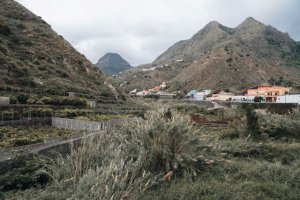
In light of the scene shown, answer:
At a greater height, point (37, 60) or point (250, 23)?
point (250, 23)

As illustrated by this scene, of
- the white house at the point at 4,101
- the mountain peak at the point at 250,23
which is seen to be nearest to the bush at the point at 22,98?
the white house at the point at 4,101

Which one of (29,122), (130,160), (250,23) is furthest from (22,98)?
(250,23)

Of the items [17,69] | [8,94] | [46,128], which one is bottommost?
[46,128]

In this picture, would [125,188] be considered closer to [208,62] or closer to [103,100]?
[103,100]

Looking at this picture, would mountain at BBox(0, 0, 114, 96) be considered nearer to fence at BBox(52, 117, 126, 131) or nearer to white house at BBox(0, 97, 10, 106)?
white house at BBox(0, 97, 10, 106)

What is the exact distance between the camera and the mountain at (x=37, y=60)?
42219 millimetres

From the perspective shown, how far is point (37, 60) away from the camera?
5112 cm

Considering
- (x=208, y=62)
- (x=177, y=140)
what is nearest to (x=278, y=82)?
(x=208, y=62)

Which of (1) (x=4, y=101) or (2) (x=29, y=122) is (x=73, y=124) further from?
(1) (x=4, y=101)

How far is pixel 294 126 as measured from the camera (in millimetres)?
17344

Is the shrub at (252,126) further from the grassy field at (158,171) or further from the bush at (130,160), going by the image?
the bush at (130,160)

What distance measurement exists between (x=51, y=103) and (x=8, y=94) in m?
4.06

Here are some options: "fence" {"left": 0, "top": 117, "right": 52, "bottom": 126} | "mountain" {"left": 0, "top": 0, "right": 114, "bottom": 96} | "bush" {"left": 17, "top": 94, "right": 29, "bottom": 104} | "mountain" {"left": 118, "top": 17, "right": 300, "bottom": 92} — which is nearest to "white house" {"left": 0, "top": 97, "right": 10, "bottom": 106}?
"bush" {"left": 17, "top": 94, "right": 29, "bottom": 104}

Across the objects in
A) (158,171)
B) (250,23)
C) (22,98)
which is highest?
(250,23)
